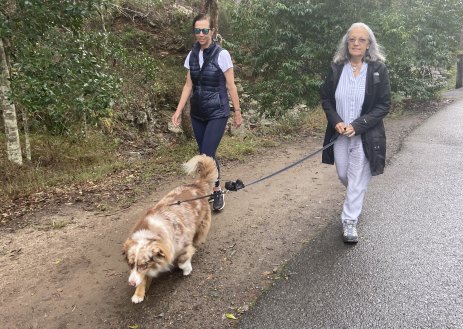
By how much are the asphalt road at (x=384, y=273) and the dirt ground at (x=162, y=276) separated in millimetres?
242

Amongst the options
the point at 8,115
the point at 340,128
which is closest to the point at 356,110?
the point at 340,128

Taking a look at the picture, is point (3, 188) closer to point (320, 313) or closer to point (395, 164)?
point (320, 313)

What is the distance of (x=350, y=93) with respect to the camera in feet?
13.6

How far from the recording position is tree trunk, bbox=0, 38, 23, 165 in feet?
21.9

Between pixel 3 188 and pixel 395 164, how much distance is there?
23.1 ft

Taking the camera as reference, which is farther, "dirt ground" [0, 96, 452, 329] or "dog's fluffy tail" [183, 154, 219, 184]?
"dog's fluffy tail" [183, 154, 219, 184]

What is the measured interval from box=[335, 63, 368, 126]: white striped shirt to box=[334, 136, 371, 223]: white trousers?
0.82 feet

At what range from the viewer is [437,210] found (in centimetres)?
523

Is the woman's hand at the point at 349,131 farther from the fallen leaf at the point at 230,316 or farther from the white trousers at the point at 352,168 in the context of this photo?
the fallen leaf at the point at 230,316

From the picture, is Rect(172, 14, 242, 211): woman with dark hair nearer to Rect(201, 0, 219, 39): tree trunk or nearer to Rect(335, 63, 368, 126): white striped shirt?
Rect(335, 63, 368, 126): white striped shirt

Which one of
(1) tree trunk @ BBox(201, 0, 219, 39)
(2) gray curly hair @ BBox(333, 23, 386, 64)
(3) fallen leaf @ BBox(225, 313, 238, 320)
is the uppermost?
(1) tree trunk @ BBox(201, 0, 219, 39)

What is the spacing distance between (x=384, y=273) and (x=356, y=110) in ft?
5.60

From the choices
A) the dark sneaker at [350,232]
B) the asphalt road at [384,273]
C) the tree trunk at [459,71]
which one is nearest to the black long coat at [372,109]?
the dark sneaker at [350,232]

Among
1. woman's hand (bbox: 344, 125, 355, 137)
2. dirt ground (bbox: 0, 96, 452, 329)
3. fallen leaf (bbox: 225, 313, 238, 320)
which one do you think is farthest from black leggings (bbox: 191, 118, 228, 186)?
fallen leaf (bbox: 225, 313, 238, 320)
